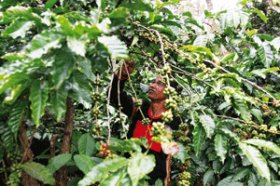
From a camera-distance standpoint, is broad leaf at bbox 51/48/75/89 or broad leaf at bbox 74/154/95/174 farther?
broad leaf at bbox 74/154/95/174

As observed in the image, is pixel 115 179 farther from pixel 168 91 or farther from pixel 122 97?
pixel 122 97

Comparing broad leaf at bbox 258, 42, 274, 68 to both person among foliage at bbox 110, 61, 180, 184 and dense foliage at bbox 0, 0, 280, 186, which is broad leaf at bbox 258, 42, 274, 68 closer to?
dense foliage at bbox 0, 0, 280, 186

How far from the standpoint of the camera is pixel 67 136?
5.01 ft

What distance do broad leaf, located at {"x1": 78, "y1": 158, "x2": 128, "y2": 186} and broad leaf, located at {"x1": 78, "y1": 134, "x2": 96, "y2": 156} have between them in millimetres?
378

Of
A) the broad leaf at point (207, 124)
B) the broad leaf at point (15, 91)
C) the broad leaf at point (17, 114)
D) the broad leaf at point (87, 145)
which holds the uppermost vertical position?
the broad leaf at point (15, 91)

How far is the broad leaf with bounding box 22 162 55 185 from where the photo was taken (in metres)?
1.41

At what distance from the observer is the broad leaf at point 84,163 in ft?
4.38

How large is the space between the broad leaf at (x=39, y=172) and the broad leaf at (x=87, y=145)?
6.1 inches

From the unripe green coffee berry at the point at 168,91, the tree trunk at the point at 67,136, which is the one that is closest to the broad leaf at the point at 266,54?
the unripe green coffee berry at the point at 168,91

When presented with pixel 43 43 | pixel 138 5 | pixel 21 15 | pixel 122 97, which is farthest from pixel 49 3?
pixel 122 97

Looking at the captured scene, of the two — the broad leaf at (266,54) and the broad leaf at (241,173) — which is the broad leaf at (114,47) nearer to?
the broad leaf at (266,54)

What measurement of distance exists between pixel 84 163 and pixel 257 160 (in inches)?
24.1

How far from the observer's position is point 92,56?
1070 mm

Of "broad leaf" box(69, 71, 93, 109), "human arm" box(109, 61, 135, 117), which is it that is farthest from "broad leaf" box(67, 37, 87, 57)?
"human arm" box(109, 61, 135, 117)
